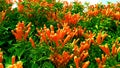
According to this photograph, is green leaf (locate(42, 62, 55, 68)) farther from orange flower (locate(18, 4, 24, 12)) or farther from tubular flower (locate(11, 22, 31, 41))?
orange flower (locate(18, 4, 24, 12))

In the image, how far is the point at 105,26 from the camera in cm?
747

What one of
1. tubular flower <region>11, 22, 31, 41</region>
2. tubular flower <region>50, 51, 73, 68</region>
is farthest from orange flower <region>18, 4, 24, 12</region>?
tubular flower <region>50, 51, 73, 68</region>

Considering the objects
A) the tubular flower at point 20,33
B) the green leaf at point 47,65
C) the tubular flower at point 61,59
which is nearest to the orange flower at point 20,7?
the tubular flower at point 20,33

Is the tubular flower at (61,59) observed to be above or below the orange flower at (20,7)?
below

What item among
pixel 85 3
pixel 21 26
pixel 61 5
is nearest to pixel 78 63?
pixel 21 26

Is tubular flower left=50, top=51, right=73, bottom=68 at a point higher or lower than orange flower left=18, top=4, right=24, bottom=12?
lower

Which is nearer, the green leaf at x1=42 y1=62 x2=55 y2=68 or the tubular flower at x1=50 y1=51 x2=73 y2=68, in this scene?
the tubular flower at x1=50 y1=51 x2=73 y2=68

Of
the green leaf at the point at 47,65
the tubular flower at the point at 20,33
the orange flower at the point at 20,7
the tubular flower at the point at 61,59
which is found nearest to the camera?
the tubular flower at the point at 61,59

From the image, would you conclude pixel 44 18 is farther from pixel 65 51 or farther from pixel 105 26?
pixel 65 51

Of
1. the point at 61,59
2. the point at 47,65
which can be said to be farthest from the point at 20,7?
the point at 61,59

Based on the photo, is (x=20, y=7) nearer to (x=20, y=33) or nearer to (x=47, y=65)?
(x=20, y=33)

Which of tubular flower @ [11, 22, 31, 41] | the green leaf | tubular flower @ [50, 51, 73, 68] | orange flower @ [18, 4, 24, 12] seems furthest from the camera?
orange flower @ [18, 4, 24, 12]

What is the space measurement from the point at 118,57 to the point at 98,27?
225cm

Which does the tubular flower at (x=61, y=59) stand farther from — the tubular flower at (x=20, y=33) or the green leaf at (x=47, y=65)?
the tubular flower at (x=20, y=33)
